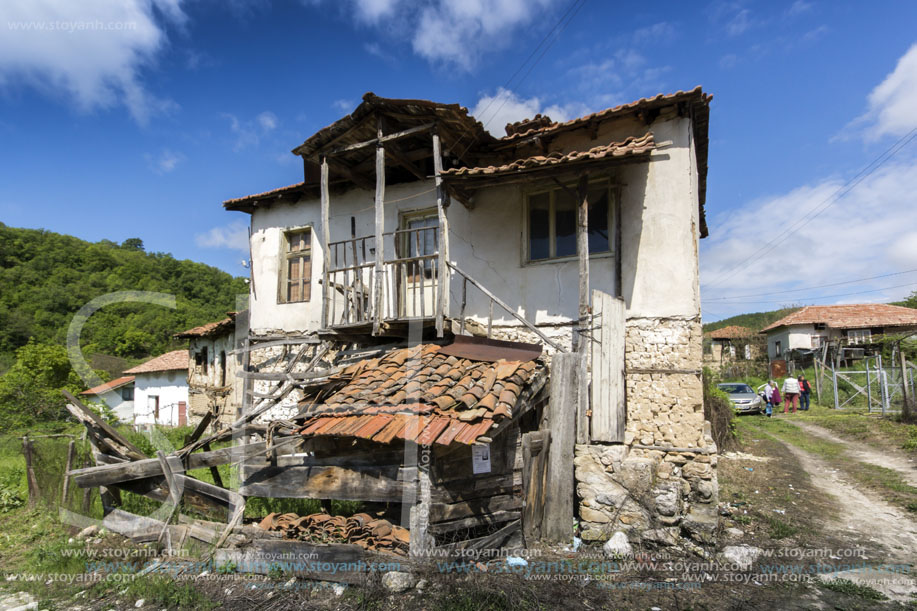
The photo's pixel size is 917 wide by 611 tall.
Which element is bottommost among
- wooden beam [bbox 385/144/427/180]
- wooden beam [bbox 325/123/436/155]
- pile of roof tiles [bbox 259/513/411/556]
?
pile of roof tiles [bbox 259/513/411/556]

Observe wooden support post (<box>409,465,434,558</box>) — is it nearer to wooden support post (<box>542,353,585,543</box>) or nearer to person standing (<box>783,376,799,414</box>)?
wooden support post (<box>542,353,585,543</box>)

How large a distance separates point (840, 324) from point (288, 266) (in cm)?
3452

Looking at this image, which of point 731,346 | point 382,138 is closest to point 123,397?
point 382,138

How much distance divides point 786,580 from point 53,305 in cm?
3670

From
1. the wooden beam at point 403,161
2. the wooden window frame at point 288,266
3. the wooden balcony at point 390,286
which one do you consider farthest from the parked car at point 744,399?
the wooden window frame at point 288,266

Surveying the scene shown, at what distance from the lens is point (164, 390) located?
93.0 ft

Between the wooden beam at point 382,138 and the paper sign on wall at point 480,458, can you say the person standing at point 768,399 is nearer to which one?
the paper sign on wall at point 480,458

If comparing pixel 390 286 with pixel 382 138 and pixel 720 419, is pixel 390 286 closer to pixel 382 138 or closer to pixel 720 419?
pixel 382 138

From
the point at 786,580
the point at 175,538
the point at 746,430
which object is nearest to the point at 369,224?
the point at 175,538

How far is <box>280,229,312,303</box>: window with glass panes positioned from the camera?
10461 millimetres

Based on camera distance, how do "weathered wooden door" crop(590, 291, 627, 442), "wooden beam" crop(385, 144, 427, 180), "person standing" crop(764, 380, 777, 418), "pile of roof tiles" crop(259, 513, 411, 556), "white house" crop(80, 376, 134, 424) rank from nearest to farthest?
"pile of roof tiles" crop(259, 513, 411, 556) < "weathered wooden door" crop(590, 291, 627, 442) < "wooden beam" crop(385, 144, 427, 180) < "person standing" crop(764, 380, 777, 418) < "white house" crop(80, 376, 134, 424)

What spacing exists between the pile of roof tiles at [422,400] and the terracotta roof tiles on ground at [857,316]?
33004 millimetres

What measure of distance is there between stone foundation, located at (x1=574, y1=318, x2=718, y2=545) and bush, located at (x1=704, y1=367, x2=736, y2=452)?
16.1ft

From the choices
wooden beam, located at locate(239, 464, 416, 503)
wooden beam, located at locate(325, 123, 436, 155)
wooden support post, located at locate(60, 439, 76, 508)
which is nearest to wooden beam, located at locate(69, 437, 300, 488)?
wooden beam, located at locate(239, 464, 416, 503)
